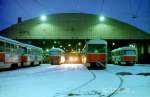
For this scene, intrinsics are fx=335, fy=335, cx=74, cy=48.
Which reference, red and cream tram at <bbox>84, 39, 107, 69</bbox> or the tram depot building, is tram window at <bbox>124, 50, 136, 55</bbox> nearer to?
red and cream tram at <bbox>84, 39, 107, 69</bbox>

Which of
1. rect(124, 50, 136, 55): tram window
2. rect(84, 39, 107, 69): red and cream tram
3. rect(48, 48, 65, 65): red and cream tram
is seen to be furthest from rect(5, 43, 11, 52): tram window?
rect(48, 48, 65, 65): red and cream tram

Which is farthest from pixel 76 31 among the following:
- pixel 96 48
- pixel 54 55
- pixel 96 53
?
pixel 96 53

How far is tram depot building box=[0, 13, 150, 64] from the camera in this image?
2655 inches

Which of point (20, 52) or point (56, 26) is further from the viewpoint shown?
point (56, 26)

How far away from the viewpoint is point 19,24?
70375mm

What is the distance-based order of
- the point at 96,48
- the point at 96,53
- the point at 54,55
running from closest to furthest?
the point at 96,53 → the point at 96,48 → the point at 54,55

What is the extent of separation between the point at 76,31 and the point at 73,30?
Answer: 643 millimetres

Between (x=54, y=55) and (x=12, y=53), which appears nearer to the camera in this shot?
(x=12, y=53)

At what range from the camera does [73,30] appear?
222 feet

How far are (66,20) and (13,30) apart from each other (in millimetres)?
11181

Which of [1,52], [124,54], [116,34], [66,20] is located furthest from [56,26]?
[1,52]

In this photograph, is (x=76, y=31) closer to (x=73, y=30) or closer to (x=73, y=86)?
(x=73, y=30)

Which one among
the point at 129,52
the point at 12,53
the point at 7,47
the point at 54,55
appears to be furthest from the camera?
the point at 54,55

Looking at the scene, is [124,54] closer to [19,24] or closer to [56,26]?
[56,26]
